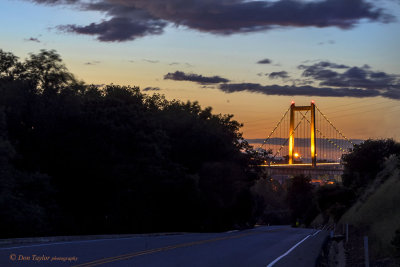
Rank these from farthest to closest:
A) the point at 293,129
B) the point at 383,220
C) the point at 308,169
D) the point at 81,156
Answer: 1. the point at 293,129
2. the point at 308,169
3. the point at 81,156
4. the point at 383,220

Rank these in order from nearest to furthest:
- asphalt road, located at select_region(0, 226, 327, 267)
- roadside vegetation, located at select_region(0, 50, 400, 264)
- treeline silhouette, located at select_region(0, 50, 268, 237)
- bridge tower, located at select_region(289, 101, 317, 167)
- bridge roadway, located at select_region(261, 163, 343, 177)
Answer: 1. asphalt road, located at select_region(0, 226, 327, 267)
2. roadside vegetation, located at select_region(0, 50, 400, 264)
3. treeline silhouette, located at select_region(0, 50, 268, 237)
4. bridge roadway, located at select_region(261, 163, 343, 177)
5. bridge tower, located at select_region(289, 101, 317, 167)

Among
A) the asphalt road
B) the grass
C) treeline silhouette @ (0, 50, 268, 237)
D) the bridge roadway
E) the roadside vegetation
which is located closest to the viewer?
the asphalt road

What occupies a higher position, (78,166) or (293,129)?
(293,129)

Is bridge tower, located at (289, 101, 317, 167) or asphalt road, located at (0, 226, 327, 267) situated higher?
bridge tower, located at (289, 101, 317, 167)

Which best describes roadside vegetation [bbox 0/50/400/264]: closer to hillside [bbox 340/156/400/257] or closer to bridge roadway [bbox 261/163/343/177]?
hillside [bbox 340/156/400/257]

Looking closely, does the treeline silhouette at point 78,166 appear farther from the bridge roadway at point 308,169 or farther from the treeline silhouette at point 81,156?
the bridge roadway at point 308,169

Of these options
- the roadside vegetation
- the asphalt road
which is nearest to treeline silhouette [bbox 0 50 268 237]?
the roadside vegetation

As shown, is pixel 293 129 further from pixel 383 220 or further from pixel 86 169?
pixel 383 220

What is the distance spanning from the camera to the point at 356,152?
71875 mm

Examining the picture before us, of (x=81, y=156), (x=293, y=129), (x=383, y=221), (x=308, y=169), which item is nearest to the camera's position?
(x=383, y=221)

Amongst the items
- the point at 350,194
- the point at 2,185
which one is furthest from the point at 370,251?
the point at 350,194

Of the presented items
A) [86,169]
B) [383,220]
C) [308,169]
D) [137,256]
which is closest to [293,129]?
[308,169]

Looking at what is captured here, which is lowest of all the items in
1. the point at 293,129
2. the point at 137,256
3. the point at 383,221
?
the point at 137,256

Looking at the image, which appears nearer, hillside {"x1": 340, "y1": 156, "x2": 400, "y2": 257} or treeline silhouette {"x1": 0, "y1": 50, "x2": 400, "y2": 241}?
hillside {"x1": 340, "y1": 156, "x2": 400, "y2": 257}
